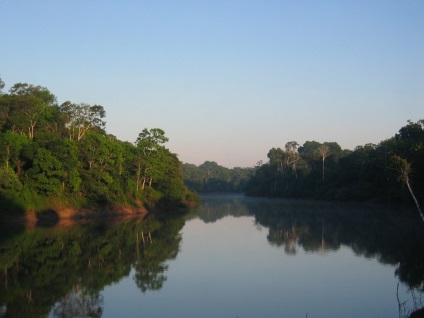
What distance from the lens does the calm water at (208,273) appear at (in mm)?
13766

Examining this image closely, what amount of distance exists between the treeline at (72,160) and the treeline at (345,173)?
2755 cm

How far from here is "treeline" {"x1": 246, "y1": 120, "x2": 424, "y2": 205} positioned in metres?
52.0

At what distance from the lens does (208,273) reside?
63.7ft

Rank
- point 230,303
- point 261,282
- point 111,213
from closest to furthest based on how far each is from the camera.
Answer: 1. point 230,303
2. point 261,282
3. point 111,213

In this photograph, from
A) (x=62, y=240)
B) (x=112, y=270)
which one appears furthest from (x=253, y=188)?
(x=112, y=270)

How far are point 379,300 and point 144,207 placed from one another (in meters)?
43.0

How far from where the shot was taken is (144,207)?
182ft

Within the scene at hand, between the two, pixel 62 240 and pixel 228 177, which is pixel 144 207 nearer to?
pixel 62 240

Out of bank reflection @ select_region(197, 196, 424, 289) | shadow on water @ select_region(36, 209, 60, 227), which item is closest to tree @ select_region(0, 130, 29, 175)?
shadow on water @ select_region(36, 209, 60, 227)

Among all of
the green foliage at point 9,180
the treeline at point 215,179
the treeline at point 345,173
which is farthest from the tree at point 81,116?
the treeline at point 215,179

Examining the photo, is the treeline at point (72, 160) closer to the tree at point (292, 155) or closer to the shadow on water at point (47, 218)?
the shadow on water at point (47, 218)

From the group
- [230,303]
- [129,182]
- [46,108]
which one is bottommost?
[230,303]

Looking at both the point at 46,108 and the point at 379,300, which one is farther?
the point at 46,108

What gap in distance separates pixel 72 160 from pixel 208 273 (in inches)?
1054
